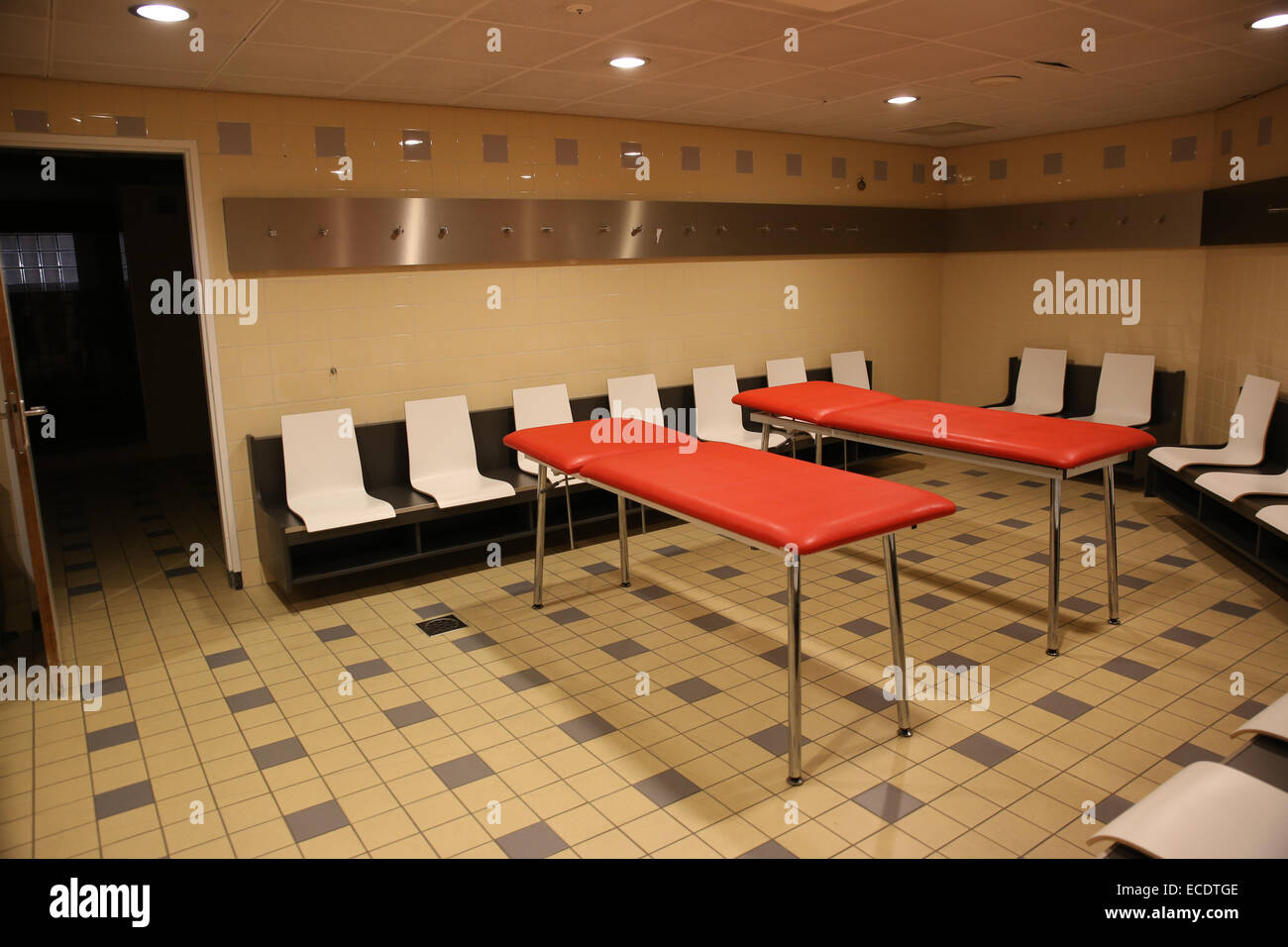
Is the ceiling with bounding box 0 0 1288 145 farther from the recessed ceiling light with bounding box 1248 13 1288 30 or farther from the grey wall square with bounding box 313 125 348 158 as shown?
the grey wall square with bounding box 313 125 348 158

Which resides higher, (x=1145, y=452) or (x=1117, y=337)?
(x=1117, y=337)

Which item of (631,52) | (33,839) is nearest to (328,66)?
(631,52)

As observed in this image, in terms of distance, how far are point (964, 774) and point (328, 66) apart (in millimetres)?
4358

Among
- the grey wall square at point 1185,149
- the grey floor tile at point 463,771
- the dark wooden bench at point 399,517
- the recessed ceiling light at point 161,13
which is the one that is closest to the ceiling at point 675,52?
the recessed ceiling light at point 161,13

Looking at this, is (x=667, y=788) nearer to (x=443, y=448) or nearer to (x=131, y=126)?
(x=443, y=448)

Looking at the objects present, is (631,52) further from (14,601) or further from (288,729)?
(14,601)

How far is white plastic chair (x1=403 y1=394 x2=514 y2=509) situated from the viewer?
5.70 meters

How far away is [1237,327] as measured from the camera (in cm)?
639

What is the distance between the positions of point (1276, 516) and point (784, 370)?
3776mm

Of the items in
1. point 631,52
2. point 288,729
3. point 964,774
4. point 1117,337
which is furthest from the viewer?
point 1117,337

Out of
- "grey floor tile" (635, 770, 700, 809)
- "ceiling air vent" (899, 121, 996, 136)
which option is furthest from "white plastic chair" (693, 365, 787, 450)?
"grey floor tile" (635, 770, 700, 809)

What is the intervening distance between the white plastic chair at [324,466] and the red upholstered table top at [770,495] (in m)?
1.85

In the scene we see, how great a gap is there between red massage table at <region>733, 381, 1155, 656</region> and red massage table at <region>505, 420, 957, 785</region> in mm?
953

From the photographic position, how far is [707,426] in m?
7.00
